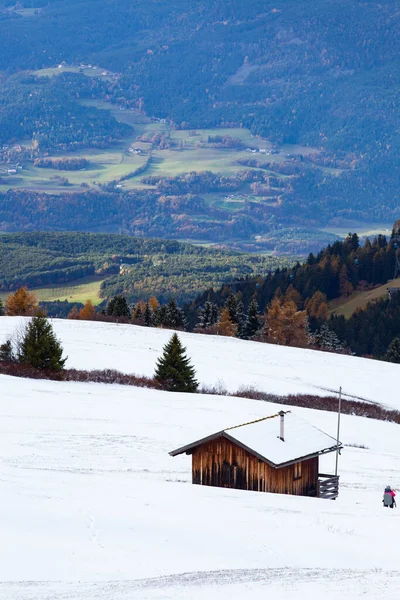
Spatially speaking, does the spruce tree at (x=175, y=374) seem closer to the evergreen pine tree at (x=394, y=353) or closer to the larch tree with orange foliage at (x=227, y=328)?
the larch tree with orange foliage at (x=227, y=328)

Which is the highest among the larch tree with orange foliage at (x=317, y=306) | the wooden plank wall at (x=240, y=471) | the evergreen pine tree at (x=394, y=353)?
the larch tree with orange foliage at (x=317, y=306)

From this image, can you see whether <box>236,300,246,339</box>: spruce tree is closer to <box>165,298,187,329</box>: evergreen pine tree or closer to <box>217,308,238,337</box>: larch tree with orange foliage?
<box>217,308,238,337</box>: larch tree with orange foliage

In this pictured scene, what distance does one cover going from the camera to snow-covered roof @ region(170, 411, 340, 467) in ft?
118

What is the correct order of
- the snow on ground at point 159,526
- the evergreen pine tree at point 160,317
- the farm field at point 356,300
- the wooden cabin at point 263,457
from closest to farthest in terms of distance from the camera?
the snow on ground at point 159,526 < the wooden cabin at point 263,457 < the evergreen pine tree at point 160,317 < the farm field at point 356,300

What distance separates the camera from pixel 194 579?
2492 centimetres

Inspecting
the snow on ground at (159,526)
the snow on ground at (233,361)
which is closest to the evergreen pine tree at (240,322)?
the snow on ground at (233,361)

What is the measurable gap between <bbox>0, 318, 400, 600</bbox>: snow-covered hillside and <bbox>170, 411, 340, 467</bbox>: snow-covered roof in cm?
133

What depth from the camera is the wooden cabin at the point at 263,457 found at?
36.3 metres

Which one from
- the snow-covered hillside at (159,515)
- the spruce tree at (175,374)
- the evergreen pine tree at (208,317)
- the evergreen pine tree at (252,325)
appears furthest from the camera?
the evergreen pine tree at (208,317)

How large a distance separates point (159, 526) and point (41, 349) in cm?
3523

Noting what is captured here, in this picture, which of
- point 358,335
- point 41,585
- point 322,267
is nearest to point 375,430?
point 41,585

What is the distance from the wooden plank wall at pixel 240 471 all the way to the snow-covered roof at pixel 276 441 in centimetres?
46

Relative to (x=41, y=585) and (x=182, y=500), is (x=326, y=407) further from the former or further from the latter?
(x=41, y=585)

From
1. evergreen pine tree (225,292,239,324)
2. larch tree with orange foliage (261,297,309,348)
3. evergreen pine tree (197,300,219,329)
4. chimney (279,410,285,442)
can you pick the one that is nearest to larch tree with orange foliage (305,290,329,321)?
evergreen pine tree (197,300,219,329)
